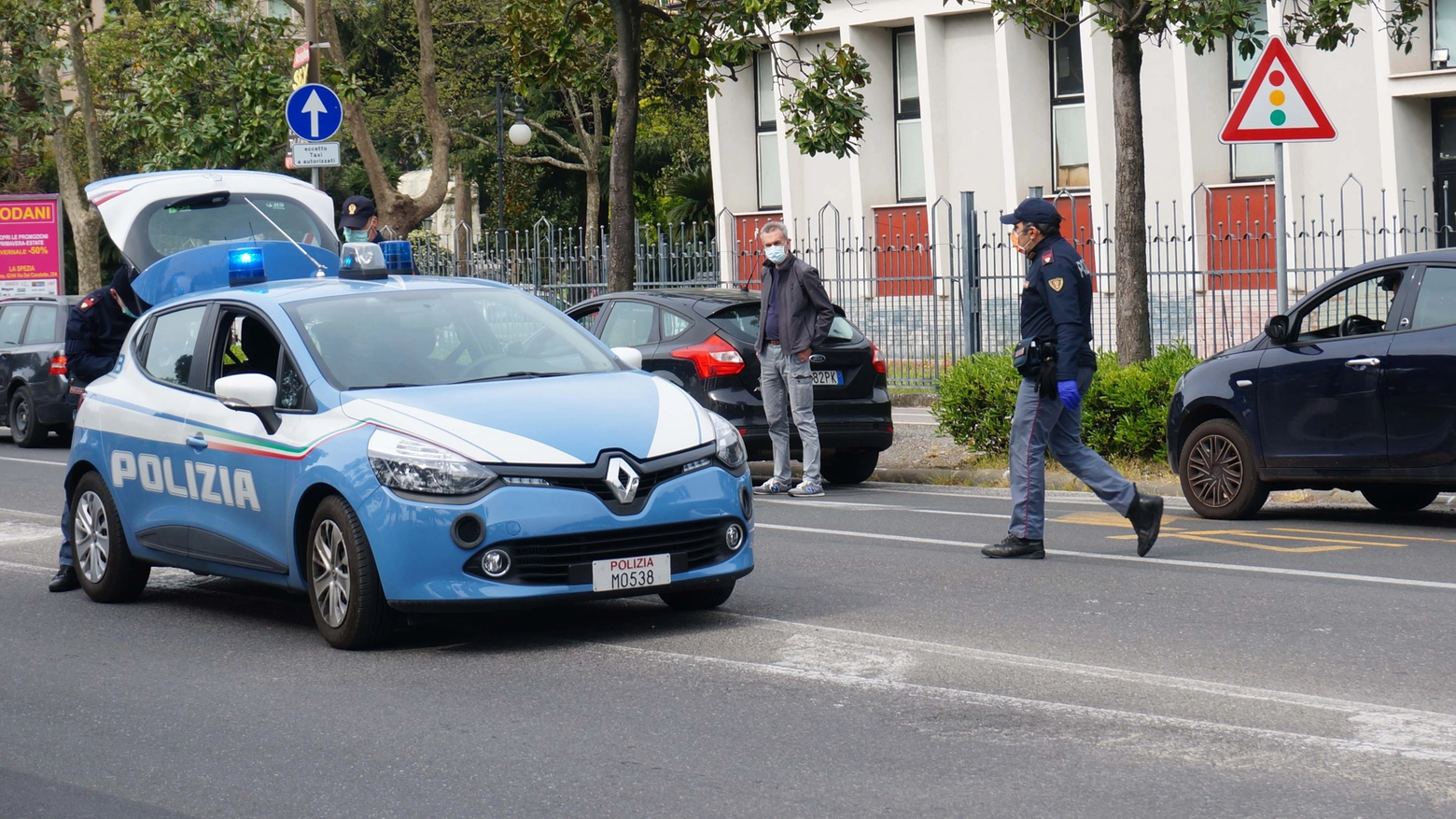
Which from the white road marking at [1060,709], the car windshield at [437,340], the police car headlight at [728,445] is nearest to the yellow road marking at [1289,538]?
the police car headlight at [728,445]

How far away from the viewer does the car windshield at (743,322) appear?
1402 cm

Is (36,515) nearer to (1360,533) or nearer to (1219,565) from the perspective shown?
(1219,565)

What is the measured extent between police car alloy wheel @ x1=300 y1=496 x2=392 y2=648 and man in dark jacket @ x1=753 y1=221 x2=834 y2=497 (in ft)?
20.7

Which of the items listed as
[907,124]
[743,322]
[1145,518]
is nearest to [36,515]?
[743,322]

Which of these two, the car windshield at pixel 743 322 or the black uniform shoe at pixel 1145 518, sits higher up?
the car windshield at pixel 743 322

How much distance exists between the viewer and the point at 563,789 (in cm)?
528

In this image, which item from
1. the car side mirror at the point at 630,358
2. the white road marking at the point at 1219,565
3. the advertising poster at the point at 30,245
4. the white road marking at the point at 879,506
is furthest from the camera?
the advertising poster at the point at 30,245

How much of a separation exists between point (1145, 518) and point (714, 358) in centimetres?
479

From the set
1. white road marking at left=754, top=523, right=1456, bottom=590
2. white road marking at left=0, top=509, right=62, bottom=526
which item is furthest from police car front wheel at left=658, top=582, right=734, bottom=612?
white road marking at left=0, top=509, right=62, bottom=526

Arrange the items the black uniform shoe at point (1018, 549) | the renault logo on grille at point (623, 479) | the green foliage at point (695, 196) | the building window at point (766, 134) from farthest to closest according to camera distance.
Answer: the green foliage at point (695, 196) < the building window at point (766, 134) < the black uniform shoe at point (1018, 549) < the renault logo on grille at point (623, 479)

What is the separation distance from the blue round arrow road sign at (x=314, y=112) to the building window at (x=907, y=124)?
1347 centimetres

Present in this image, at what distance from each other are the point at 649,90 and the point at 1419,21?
21.4m

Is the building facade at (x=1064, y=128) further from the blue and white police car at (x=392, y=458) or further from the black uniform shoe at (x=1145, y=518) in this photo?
the blue and white police car at (x=392, y=458)

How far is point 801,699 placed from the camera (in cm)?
636
